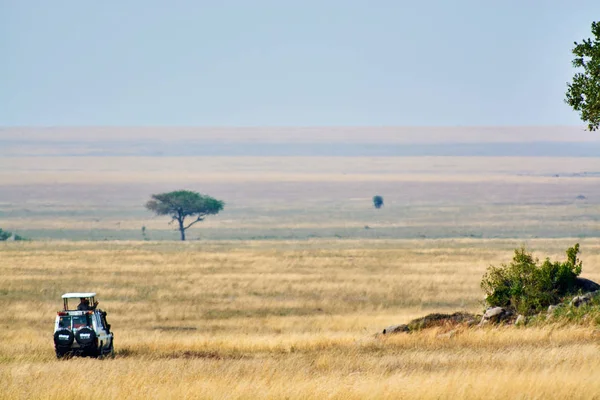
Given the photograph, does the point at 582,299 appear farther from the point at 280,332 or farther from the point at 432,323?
the point at 280,332

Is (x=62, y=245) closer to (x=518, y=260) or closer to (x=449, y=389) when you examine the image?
(x=518, y=260)

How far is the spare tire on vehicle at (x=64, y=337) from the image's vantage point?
22781 millimetres

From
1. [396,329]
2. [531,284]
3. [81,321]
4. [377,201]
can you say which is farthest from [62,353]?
[377,201]

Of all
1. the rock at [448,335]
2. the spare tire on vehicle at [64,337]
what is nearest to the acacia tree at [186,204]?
the rock at [448,335]

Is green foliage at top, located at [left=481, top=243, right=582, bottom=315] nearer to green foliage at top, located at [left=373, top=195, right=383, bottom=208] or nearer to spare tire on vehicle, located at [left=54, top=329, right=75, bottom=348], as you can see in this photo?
spare tire on vehicle, located at [left=54, top=329, right=75, bottom=348]

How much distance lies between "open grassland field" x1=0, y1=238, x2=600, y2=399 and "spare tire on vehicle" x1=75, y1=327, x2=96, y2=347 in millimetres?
680

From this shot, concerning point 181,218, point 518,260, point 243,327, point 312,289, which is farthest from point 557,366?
point 181,218

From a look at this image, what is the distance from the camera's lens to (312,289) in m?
52.8

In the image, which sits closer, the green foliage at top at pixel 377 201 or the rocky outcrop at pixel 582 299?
the rocky outcrop at pixel 582 299

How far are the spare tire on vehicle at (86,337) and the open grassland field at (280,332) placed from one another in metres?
0.68

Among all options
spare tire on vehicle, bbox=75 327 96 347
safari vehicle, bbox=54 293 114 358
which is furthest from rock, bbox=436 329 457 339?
spare tire on vehicle, bbox=75 327 96 347

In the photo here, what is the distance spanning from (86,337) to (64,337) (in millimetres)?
481

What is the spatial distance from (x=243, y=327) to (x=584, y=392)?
941 inches

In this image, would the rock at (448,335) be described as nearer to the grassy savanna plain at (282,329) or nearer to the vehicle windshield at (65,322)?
the grassy savanna plain at (282,329)
